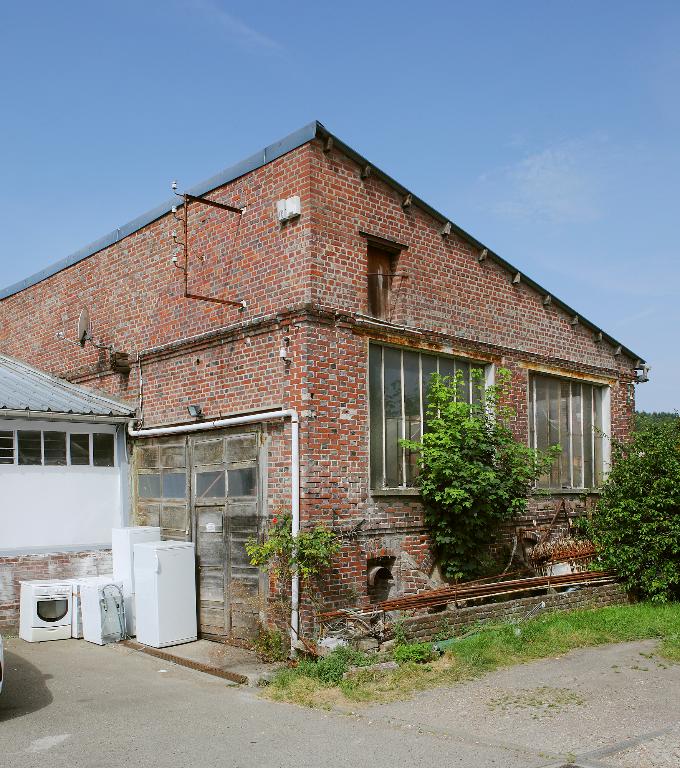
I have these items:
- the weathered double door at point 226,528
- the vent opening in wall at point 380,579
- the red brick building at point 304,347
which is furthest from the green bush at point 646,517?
the weathered double door at point 226,528

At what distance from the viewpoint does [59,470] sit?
12.3 m

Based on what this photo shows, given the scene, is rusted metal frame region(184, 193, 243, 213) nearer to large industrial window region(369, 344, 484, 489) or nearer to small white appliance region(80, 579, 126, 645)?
large industrial window region(369, 344, 484, 489)

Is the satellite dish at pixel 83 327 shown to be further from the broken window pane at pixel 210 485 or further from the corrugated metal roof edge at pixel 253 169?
the broken window pane at pixel 210 485

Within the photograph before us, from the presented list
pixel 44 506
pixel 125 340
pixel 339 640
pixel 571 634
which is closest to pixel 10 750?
pixel 339 640

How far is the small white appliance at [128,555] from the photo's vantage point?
11.4m

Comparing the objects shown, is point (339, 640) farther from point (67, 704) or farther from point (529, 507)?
Result: point (529, 507)

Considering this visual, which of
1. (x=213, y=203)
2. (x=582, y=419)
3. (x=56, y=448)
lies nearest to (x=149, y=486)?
(x=56, y=448)

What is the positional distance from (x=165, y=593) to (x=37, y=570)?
2389 mm

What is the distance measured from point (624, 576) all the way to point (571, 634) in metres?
2.83

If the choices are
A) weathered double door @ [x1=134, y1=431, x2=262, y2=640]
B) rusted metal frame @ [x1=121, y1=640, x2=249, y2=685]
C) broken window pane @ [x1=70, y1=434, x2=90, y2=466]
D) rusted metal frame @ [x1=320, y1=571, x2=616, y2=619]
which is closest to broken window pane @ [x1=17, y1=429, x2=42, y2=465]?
broken window pane @ [x1=70, y1=434, x2=90, y2=466]

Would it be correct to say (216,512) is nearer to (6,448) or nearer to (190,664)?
(190,664)

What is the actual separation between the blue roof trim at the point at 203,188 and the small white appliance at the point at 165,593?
5.21 m

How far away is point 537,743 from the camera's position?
6.52 meters

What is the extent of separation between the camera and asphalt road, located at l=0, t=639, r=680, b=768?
633cm
